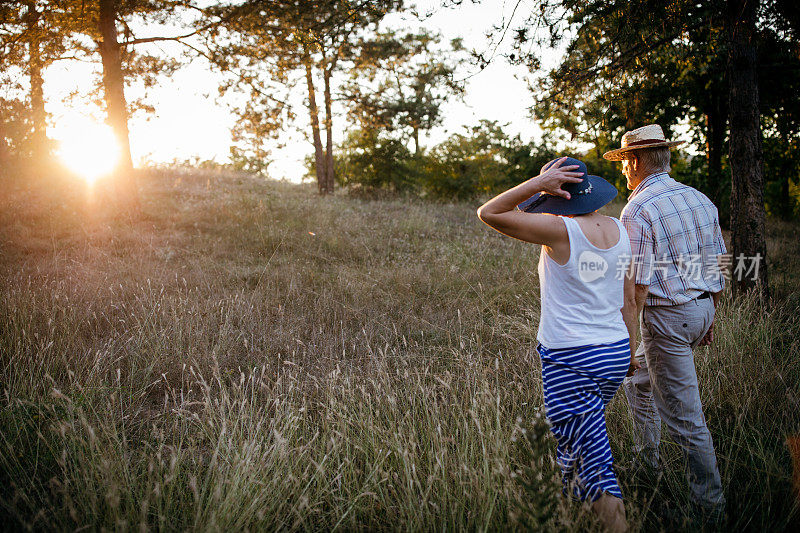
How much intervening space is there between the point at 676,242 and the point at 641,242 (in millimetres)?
205

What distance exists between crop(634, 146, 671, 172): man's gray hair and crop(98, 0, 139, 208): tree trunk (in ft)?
31.8

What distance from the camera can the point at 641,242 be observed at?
262cm

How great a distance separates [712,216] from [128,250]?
8022mm

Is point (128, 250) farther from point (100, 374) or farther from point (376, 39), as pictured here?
point (376, 39)

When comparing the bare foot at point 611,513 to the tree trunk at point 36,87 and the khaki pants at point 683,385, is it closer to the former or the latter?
the khaki pants at point 683,385

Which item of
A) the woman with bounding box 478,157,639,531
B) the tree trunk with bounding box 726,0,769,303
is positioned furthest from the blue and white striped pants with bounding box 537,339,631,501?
the tree trunk with bounding box 726,0,769,303

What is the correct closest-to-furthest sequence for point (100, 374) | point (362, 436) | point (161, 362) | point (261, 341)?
point (362, 436)
point (100, 374)
point (161, 362)
point (261, 341)

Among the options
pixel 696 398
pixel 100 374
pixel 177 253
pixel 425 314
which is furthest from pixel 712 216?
pixel 177 253

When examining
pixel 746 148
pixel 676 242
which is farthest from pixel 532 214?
pixel 746 148

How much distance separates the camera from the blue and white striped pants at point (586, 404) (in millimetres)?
2035

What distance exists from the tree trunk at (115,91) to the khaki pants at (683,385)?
993 centimetres

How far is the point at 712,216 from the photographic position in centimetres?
267

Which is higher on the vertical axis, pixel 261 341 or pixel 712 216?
pixel 712 216

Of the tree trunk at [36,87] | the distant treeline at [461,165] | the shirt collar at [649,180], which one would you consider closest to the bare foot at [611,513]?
the shirt collar at [649,180]
